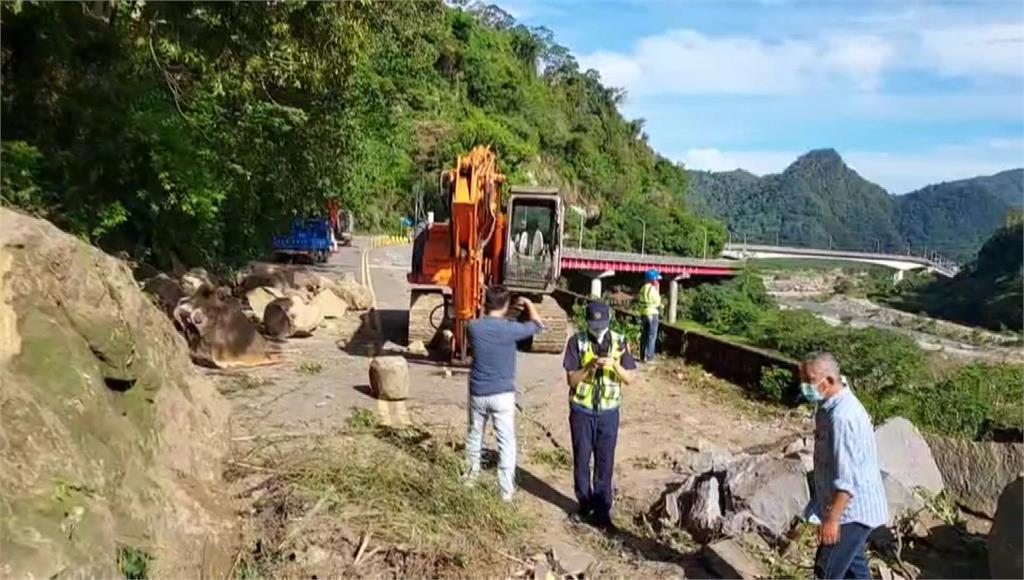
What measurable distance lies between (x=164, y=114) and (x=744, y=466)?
10679mm

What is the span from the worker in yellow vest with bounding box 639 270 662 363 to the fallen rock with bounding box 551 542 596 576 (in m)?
9.72

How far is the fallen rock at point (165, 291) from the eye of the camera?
13.0 metres

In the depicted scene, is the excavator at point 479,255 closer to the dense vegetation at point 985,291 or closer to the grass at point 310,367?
the grass at point 310,367

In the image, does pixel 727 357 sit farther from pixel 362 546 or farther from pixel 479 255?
pixel 362 546

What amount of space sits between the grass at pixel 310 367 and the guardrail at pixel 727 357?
643cm

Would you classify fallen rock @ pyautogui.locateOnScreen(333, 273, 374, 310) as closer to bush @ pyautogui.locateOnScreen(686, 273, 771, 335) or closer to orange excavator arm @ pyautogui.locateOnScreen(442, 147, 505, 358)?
orange excavator arm @ pyautogui.locateOnScreen(442, 147, 505, 358)

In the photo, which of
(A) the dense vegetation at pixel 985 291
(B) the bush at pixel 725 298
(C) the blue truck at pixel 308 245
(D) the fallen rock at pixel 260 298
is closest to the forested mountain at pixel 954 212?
(A) the dense vegetation at pixel 985 291

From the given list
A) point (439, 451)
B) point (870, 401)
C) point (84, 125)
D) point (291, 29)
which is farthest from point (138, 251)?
point (870, 401)

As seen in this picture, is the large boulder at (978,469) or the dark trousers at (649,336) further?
the dark trousers at (649,336)

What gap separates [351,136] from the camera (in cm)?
1700

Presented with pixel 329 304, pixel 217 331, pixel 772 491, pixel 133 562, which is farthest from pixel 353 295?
pixel 133 562

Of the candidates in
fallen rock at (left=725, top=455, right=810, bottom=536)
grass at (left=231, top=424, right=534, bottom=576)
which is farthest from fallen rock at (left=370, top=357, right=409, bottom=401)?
fallen rock at (left=725, top=455, right=810, bottom=536)

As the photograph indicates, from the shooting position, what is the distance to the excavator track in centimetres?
1570

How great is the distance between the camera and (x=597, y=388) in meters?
7.12
